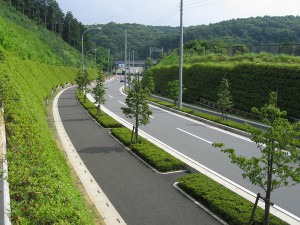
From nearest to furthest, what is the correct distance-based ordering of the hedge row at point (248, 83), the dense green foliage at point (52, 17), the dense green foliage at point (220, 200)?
the dense green foliage at point (220, 200)
the hedge row at point (248, 83)
the dense green foliage at point (52, 17)

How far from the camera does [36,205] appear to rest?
19.8 feet

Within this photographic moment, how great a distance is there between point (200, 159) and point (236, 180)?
305 centimetres

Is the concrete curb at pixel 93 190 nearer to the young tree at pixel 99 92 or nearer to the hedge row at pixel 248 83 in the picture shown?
the young tree at pixel 99 92

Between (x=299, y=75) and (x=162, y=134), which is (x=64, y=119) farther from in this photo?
(x=299, y=75)

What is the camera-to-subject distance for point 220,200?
10.5 metres

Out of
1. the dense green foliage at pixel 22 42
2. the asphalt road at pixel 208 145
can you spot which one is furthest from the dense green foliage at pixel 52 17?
the asphalt road at pixel 208 145

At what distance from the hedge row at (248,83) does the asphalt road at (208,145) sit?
4.56 meters

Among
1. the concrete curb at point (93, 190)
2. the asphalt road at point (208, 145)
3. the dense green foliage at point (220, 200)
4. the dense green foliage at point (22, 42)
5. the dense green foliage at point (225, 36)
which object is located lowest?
the asphalt road at point (208, 145)

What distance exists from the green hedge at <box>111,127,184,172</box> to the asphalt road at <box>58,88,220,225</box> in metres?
0.38

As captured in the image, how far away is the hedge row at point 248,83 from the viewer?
2595 cm

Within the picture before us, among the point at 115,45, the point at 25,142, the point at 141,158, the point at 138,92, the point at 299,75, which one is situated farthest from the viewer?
the point at 115,45

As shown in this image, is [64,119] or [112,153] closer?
[112,153]

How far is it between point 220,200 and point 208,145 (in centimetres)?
872

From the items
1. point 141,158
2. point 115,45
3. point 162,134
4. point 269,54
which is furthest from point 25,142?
point 115,45
